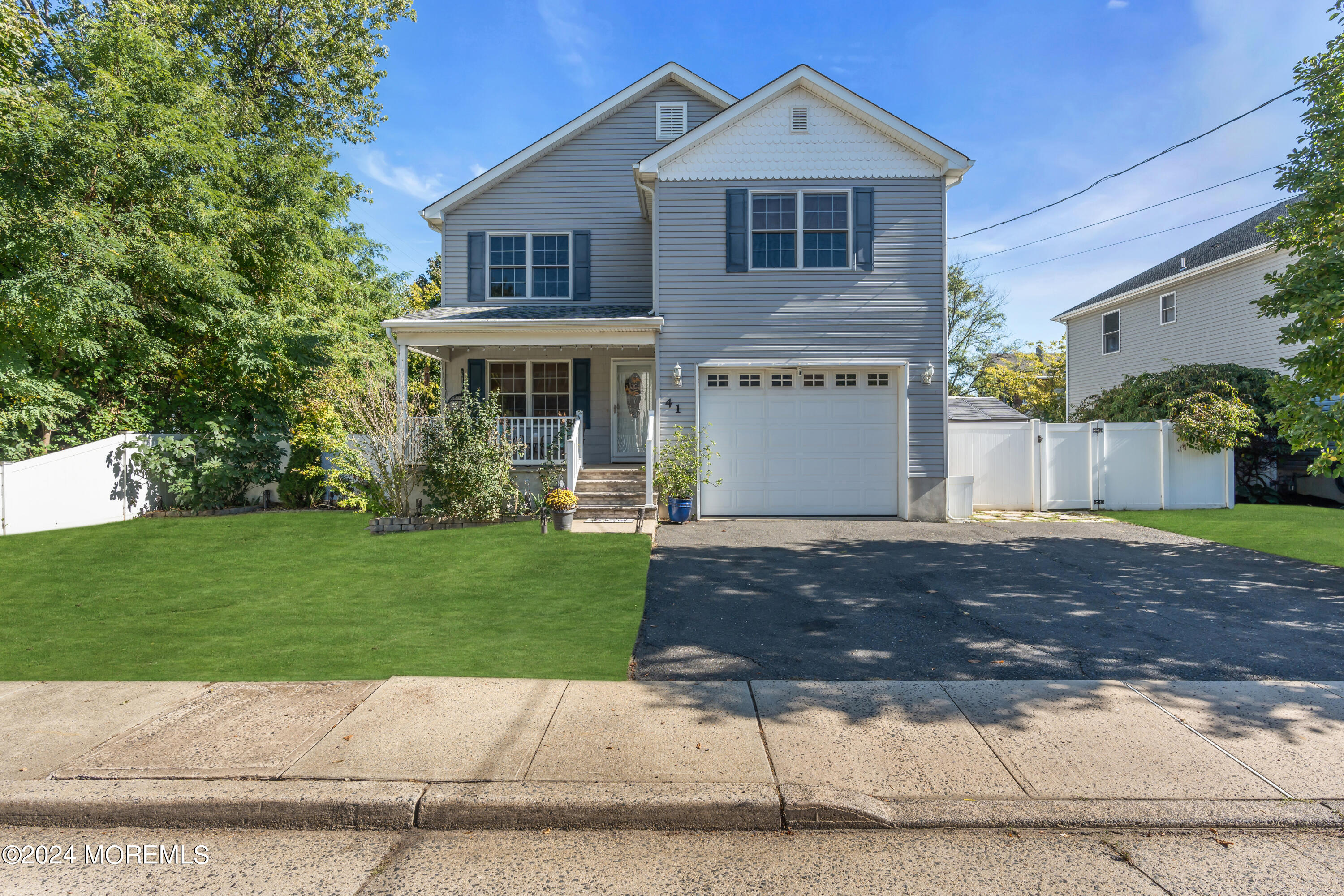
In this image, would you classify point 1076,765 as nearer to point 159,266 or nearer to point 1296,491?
point 159,266

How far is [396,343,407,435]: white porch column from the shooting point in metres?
10.7

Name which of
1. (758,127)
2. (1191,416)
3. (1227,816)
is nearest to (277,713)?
(1227,816)

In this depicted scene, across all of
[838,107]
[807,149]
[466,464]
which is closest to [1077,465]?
[807,149]

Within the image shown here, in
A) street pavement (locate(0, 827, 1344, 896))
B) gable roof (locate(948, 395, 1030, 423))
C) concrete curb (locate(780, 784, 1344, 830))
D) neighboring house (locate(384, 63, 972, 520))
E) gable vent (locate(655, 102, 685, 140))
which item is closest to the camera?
street pavement (locate(0, 827, 1344, 896))

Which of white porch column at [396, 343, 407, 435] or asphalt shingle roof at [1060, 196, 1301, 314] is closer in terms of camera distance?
white porch column at [396, 343, 407, 435]

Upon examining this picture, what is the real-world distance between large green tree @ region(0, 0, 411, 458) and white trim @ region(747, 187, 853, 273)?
28.9 ft

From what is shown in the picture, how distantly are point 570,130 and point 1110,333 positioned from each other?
18213 millimetres

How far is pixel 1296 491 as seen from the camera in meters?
15.0

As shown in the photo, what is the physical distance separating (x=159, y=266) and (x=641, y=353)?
8505 mm

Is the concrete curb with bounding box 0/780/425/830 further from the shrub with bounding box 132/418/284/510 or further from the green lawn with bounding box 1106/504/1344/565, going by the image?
the green lawn with bounding box 1106/504/1344/565

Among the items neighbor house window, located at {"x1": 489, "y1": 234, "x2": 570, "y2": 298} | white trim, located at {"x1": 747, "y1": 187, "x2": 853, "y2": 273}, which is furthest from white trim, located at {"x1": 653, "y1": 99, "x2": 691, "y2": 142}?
white trim, located at {"x1": 747, "y1": 187, "x2": 853, "y2": 273}

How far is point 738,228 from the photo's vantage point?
1183 centimetres

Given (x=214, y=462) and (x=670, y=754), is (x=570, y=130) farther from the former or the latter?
(x=670, y=754)

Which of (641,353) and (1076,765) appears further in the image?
(641,353)
